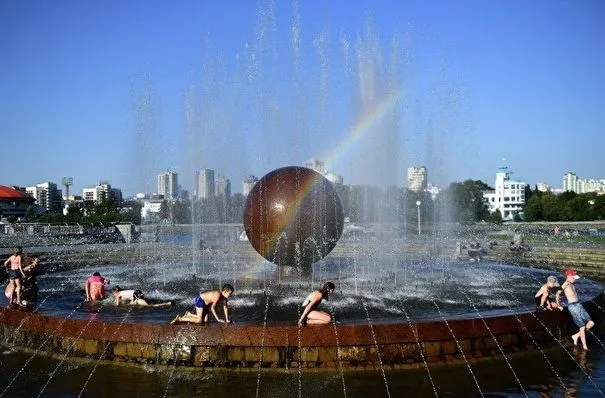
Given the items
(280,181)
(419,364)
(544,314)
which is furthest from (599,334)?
(280,181)

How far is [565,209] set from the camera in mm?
97562

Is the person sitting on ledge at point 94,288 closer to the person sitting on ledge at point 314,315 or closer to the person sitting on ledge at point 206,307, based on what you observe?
the person sitting on ledge at point 206,307

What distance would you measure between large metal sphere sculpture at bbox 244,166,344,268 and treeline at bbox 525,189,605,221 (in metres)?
91.1

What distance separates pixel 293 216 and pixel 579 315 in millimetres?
7190

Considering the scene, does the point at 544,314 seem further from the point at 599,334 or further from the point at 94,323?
the point at 94,323

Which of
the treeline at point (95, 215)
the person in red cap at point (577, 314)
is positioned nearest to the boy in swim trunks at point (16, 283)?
the person in red cap at point (577, 314)

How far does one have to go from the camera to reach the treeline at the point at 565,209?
95231mm

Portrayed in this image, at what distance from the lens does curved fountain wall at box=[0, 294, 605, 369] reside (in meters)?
9.02

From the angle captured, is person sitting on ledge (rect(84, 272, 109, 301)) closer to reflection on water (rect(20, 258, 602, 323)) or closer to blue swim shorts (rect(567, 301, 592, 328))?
reflection on water (rect(20, 258, 602, 323))

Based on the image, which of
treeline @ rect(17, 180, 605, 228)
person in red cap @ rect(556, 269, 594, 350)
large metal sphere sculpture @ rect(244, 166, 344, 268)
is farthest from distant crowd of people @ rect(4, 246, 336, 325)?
treeline @ rect(17, 180, 605, 228)

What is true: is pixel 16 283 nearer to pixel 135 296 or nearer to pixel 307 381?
pixel 135 296

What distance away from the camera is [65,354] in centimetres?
986

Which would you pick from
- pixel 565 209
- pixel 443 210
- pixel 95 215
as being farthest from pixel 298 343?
pixel 565 209

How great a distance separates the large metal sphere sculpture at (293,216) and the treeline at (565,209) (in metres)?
91.1
